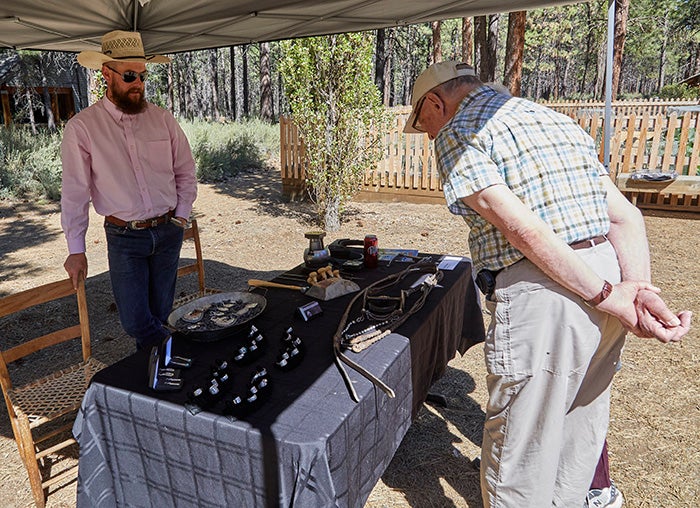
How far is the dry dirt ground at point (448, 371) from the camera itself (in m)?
2.65

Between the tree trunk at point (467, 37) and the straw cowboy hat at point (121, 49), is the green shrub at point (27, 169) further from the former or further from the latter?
the tree trunk at point (467, 37)

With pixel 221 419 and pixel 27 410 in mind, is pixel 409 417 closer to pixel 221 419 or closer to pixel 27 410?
pixel 221 419

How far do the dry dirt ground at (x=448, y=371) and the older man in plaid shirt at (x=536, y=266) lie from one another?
95 cm

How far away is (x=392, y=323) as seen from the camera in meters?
2.25

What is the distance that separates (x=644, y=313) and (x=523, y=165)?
2.11 feet

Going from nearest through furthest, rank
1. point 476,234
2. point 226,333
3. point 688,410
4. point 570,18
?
point 476,234, point 226,333, point 688,410, point 570,18

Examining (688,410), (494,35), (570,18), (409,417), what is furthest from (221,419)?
(570,18)

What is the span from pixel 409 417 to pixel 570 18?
52.7 m

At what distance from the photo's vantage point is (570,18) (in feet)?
148

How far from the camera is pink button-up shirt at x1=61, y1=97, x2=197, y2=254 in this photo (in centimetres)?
278

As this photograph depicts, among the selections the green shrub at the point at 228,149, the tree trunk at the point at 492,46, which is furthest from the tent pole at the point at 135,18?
the tree trunk at the point at 492,46

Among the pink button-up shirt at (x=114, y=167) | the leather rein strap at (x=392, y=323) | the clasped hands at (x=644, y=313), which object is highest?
the pink button-up shirt at (x=114, y=167)

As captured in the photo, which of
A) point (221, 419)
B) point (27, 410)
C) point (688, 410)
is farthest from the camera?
point (688, 410)


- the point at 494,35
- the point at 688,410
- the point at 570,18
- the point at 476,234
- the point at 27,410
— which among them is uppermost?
the point at 570,18
